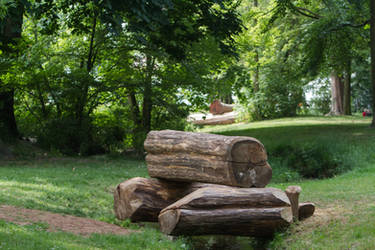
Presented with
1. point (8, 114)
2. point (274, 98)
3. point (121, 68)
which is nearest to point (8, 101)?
point (8, 114)

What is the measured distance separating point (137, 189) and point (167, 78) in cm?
1001

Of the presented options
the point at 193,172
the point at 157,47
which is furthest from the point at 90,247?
the point at 157,47

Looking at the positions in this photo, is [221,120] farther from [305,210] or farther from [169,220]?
[169,220]

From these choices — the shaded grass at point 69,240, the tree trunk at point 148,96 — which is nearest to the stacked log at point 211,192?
the shaded grass at point 69,240

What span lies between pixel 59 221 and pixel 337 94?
28228mm

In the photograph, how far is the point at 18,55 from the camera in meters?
16.9

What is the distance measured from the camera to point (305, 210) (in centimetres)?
821

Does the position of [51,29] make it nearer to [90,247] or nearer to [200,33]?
[200,33]

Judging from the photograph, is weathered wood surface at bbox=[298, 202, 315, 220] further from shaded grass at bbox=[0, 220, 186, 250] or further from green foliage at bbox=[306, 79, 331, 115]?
green foliage at bbox=[306, 79, 331, 115]

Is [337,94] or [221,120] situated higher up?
[337,94]

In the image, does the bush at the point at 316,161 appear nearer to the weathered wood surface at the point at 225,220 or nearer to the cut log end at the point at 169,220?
the weathered wood surface at the point at 225,220

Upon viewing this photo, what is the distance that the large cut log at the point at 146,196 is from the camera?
344 inches

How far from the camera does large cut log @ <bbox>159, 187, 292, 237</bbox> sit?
7363 mm

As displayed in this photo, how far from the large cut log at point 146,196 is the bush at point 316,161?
7140mm
